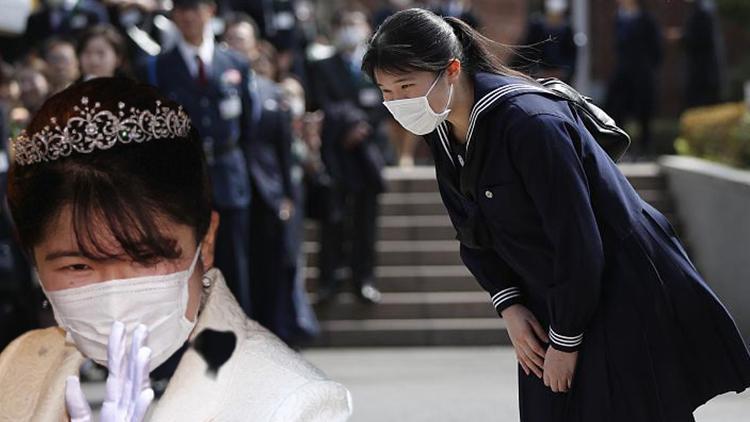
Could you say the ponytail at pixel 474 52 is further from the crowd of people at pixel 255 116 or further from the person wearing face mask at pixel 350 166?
the person wearing face mask at pixel 350 166

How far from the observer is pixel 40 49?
11.7 m

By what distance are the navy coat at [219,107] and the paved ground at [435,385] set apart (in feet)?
4.67

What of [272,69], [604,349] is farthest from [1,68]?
[604,349]

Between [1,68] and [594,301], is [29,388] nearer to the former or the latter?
Result: [594,301]

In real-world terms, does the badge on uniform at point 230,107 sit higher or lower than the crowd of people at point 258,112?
higher

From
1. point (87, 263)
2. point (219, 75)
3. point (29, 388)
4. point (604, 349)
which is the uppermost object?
point (87, 263)

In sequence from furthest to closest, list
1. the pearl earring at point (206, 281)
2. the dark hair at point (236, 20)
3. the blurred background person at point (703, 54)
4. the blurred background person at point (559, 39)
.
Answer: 1. the blurred background person at point (703, 54)
2. the blurred background person at point (559, 39)
3. the dark hair at point (236, 20)
4. the pearl earring at point (206, 281)

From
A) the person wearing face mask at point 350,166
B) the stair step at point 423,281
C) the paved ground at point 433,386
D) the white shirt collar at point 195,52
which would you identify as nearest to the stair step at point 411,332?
the paved ground at point 433,386

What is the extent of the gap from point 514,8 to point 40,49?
37.0 feet

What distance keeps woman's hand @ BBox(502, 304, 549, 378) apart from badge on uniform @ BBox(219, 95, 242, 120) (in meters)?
4.51

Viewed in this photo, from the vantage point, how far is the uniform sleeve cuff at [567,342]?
12.6 ft

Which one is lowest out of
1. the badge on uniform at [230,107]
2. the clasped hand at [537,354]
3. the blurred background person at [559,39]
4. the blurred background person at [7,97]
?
the blurred background person at [559,39]

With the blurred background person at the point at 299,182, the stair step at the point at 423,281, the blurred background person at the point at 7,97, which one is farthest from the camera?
the stair step at the point at 423,281

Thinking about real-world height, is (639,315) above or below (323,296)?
above
